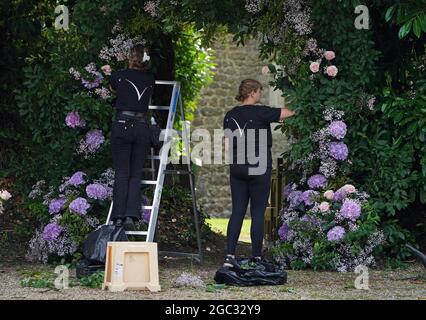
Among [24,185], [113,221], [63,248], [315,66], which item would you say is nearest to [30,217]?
[24,185]

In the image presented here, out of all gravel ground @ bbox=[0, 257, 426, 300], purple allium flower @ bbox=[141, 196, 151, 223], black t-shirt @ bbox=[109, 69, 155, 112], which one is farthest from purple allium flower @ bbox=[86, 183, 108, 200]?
black t-shirt @ bbox=[109, 69, 155, 112]

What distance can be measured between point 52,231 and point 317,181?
2.54 meters

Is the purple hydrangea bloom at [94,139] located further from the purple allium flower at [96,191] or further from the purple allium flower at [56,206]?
the purple allium flower at [56,206]

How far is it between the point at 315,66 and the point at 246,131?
1599 mm

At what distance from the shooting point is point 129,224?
966 cm

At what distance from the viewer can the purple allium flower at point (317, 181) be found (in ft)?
33.5

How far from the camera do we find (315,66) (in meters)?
10.2

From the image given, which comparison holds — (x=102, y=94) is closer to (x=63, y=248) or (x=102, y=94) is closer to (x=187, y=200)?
(x=63, y=248)

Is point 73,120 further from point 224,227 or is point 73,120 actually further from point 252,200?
point 224,227

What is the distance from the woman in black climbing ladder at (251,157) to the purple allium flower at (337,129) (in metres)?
1.18

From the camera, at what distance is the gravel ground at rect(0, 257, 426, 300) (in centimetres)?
795

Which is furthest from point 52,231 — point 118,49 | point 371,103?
point 371,103

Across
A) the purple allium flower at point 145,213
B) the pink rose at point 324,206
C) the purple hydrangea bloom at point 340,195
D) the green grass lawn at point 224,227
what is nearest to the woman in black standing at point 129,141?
the purple allium flower at point 145,213

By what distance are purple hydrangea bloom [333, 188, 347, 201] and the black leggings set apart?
1309 millimetres
